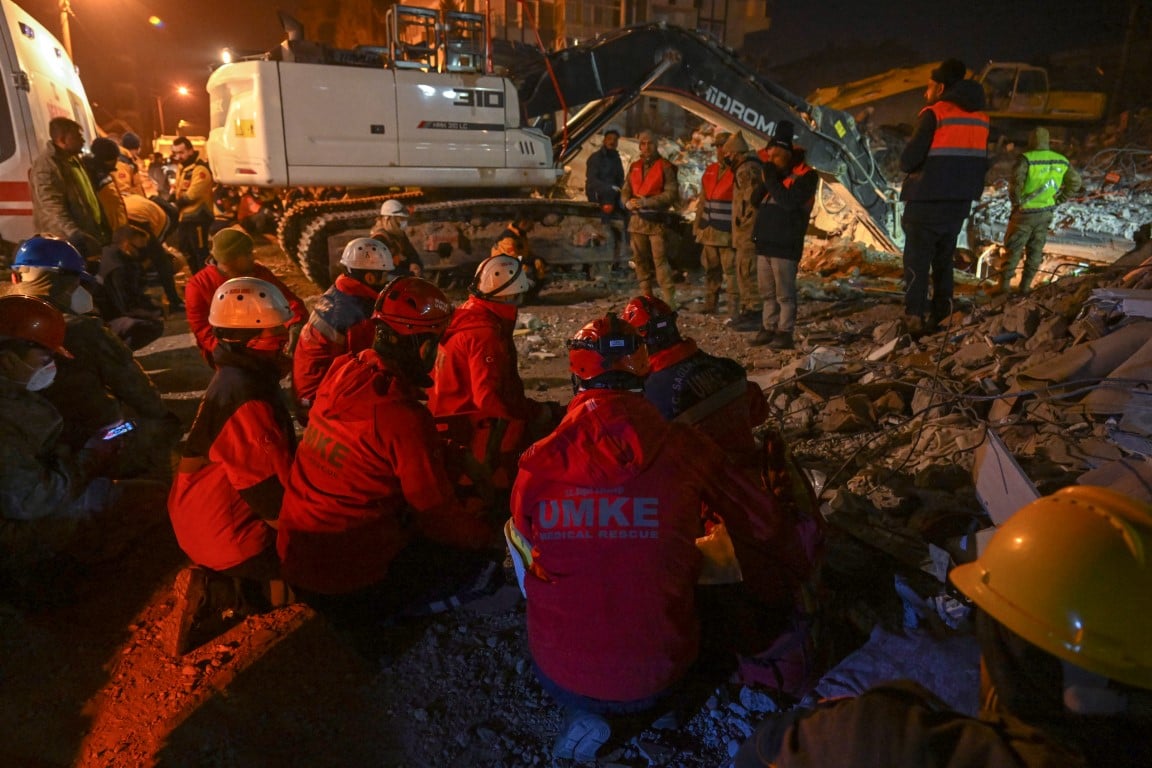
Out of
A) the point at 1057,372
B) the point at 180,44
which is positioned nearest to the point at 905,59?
the point at 180,44

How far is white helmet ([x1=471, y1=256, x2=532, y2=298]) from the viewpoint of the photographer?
12.3 ft

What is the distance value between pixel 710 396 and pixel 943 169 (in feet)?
13.1

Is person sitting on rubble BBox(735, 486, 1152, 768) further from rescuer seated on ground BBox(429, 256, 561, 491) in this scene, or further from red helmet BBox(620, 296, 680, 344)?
rescuer seated on ground BBox(429, 256, 561, 491)

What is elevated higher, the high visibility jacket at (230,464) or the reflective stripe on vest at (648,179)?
the reflective stripe on vest at (648,179)

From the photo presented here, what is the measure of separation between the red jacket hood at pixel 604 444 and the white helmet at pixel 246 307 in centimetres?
171

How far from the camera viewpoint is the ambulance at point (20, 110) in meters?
7.64

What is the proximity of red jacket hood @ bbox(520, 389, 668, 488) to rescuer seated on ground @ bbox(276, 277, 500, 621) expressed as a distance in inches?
30.5

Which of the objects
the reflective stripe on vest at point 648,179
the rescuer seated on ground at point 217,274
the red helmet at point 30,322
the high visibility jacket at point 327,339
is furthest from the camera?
the reflective stripe on vest at point 648,179

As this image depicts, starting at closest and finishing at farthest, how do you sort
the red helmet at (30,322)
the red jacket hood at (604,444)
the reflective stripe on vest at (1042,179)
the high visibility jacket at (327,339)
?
the red jacket hood at (604,444)
the red helmet at (30,322)
the high visibility jacket at (327,339)
the reflective stripe on vest at (1042,179)

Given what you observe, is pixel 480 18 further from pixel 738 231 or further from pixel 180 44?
pixel 180 44

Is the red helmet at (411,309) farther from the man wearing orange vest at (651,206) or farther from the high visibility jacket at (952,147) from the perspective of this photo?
the man wearing orange vest at (651,206)

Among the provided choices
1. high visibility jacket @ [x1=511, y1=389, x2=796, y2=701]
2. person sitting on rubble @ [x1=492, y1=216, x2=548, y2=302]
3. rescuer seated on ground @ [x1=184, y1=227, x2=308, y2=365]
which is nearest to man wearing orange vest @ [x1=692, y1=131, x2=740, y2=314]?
person sitting on rubble @ [x1=492, y1=216, x2=548, y2=302]

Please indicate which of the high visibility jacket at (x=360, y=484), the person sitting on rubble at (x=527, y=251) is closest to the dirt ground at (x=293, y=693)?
the high visibility jacket at (x=360, y=484)

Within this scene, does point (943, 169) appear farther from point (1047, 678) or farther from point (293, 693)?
point (293, 693)
